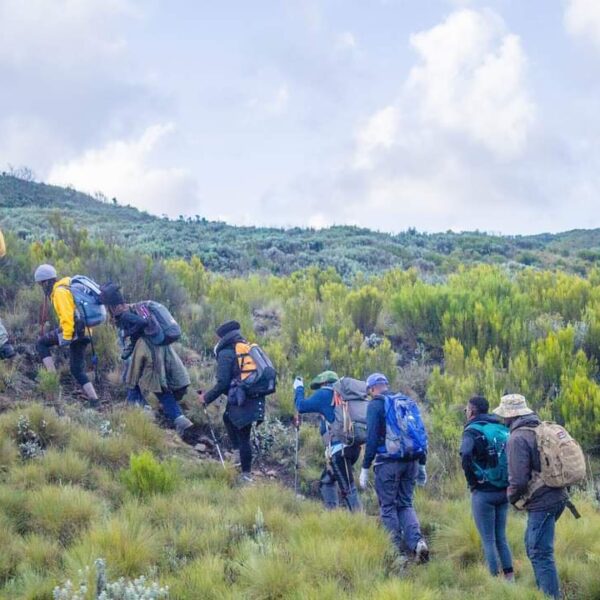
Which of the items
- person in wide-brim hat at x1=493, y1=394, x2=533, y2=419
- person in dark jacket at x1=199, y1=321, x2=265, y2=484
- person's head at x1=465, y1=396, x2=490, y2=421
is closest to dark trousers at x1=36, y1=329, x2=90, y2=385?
person in dark jacket at x1=199, y1=321, x2=265, y2=484

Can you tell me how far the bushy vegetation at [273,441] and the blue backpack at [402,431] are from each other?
696mm

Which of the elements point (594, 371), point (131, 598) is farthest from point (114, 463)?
point (594, 371)

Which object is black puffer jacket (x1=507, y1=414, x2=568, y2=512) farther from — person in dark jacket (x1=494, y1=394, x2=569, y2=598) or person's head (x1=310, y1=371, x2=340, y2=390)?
person's head (x1=310, y1=371, x2=340, y2=390)

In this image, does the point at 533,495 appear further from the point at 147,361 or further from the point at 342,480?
the point at 147,361

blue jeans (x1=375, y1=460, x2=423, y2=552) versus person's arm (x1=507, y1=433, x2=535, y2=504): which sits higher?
person's arm (x1=507, y1=433, x2=535, y2=504)

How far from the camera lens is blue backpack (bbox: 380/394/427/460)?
6.53 m

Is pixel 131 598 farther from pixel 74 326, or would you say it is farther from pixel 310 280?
pixel 310 280

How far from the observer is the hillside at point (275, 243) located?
846 inches

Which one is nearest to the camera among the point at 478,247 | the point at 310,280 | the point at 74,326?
the point at 74,326

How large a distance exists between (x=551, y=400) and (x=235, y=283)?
23.6 feet

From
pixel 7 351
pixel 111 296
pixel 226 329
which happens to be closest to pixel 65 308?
pixel 111 296

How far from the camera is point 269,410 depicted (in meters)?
10.1

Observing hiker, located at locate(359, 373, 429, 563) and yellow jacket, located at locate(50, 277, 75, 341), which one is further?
yellow jacket, located at locate(50, 277, 75, 341)

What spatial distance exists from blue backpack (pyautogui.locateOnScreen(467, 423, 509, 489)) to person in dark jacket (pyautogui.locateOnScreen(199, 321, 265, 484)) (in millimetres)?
2795
